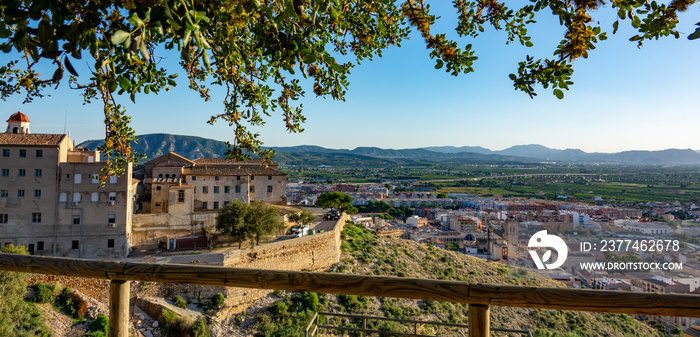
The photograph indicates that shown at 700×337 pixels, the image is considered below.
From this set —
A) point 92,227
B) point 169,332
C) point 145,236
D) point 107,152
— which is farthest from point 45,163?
point 107,152

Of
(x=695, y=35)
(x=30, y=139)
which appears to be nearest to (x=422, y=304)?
(x=695, y=35)

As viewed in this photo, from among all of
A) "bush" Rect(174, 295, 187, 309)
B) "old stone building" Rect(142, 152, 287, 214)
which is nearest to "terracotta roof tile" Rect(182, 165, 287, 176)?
"old stone building" Rect(142, 152, 287, 214)

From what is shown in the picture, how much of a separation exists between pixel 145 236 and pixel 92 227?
2379 mm

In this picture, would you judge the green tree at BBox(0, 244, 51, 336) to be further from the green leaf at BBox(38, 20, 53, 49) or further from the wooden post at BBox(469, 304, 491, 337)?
the wooden post at BBox(469, 304, 491, 337)

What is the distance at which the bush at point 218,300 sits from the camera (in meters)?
13.7

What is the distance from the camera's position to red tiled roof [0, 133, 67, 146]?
15.8 m

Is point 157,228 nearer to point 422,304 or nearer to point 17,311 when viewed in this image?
point 17,311

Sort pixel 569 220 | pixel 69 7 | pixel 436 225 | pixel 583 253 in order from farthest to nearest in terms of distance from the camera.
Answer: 1. pixel 436 225
2. pixel 569 220
3. pixel 583 253
4. pixel 69 7

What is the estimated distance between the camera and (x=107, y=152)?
119 inches

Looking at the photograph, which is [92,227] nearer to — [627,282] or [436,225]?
[627,282]

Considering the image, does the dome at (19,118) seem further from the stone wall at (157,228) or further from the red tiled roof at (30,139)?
the stone wall at (157,228)

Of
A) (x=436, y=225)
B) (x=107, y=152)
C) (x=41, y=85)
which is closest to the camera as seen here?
(x=41, y=85)

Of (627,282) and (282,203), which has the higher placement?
(282,203)

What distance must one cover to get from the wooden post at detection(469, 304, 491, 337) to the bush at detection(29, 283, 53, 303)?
1538 cm
